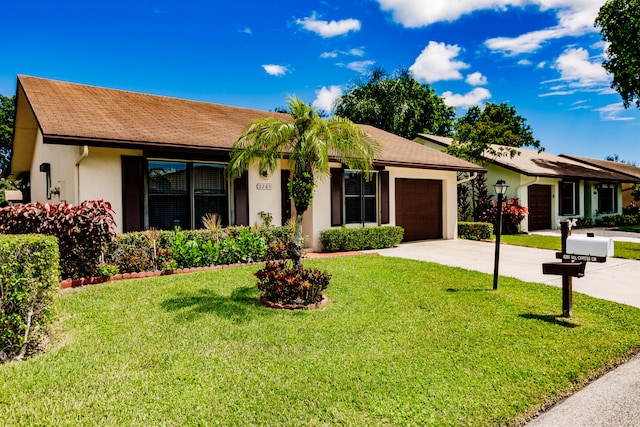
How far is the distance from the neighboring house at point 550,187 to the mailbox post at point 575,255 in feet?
45.3

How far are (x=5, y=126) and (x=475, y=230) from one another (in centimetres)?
4036

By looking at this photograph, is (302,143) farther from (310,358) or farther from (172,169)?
(172,169)

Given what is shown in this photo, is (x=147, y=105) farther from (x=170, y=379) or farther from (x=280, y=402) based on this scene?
(x=280, y=402)

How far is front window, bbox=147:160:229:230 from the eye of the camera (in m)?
8.87

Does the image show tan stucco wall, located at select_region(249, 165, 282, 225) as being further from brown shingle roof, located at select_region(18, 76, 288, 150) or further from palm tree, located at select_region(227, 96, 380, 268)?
palm tree, located at select_region(227, 96, 380, 268)

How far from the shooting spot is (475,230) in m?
15.2

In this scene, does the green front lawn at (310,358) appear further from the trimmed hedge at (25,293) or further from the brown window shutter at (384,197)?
the brown window shutter at (384,197)

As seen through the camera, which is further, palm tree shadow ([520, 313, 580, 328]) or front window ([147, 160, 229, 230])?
front window ([147, 160, 229, 230])

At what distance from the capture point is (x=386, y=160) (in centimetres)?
1237

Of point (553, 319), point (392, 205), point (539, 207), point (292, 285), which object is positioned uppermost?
point (392, 205)

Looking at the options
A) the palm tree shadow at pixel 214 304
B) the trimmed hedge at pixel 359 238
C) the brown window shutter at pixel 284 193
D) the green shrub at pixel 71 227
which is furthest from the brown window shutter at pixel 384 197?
the green shrub at pixel 71 227

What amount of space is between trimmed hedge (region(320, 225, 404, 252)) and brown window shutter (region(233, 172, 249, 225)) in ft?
8.14

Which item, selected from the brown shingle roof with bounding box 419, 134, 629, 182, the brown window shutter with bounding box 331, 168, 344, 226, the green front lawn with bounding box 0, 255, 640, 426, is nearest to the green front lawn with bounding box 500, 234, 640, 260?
the brown shingle roof with bounding box 419, 134, 629, 182

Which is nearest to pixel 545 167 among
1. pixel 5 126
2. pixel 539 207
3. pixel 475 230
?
pixel 539 207
